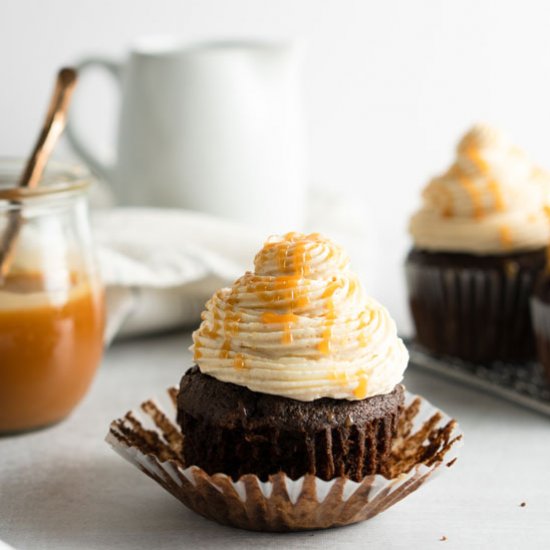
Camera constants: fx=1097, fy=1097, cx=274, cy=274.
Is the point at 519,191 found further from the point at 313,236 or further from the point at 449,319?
the point at 313,236

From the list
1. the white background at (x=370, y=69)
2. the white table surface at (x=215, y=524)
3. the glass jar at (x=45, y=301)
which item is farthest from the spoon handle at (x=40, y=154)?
the white background at (x=370, y=69)

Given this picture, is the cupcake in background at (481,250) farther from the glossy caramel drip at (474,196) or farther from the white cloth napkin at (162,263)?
the white cloth napkin at (162,263)

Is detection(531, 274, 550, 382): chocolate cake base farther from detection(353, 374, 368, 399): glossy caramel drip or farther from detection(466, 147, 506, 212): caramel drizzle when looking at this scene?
detection(353, 374, 368, 399): glossy caramel drip

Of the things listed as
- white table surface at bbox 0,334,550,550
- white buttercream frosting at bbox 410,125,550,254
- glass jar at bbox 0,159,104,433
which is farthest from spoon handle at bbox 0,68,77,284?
white buttercream frosting at bbox 410,125,550,254

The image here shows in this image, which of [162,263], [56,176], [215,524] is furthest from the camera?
[162,263]

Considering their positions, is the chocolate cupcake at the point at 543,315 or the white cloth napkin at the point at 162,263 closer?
the chocolate cupcake at the point at 543,315

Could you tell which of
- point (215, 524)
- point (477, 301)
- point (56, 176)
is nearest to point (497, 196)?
point (477, 301)

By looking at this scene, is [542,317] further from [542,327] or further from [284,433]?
[284,433]
